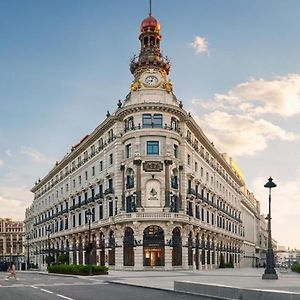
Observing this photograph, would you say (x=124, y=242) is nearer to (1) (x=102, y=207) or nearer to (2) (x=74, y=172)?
(1) (x=102, y=207)

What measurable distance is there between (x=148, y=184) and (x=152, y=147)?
446 centimetres

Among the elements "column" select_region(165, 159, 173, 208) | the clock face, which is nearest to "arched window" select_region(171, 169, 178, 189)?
"column" select_region(165, 159, 173, 208)

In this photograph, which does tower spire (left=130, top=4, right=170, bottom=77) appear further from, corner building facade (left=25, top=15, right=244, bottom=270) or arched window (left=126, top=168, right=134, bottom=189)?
arched window (left=126, top=168, right=134, bottom=189)

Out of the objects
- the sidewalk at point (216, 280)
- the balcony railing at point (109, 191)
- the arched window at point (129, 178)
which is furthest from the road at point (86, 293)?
the balcony railing at point (109, 191)

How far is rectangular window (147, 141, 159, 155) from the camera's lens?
64875mm

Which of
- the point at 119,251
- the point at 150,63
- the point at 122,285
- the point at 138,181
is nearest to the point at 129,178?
the point at 138,181

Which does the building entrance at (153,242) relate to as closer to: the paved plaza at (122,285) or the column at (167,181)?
the column at (167,181)

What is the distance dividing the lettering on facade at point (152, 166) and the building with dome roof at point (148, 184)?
95 millimetres

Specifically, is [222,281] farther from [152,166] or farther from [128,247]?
[128,247]

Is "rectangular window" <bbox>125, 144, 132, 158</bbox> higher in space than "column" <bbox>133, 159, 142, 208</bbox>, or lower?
higher

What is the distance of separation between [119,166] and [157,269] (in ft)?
45.0

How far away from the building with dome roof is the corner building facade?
0.38ft

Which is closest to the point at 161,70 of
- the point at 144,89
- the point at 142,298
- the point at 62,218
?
the point at 144,89

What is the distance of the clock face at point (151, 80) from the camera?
6794 centimetres
